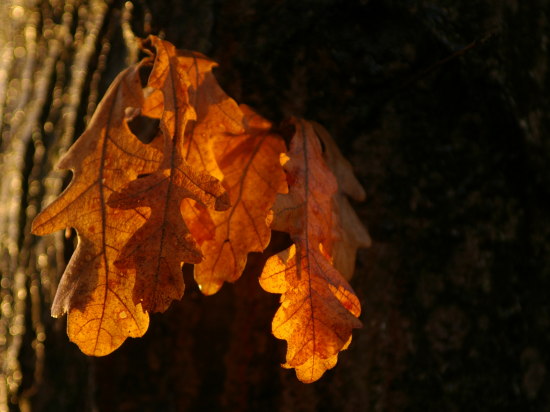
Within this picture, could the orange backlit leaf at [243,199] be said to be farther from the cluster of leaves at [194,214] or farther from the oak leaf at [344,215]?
the oak leaf at [344,215]

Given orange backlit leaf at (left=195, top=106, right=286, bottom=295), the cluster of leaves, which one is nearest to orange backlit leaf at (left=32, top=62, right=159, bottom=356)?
the cluster of leaves

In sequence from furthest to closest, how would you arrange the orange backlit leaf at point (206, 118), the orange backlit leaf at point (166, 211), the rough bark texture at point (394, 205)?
the rough bark texture at point (394, 205) < the orange backlit leaf at point (206, 118) < the orange backlit leaf at point (166, 211)

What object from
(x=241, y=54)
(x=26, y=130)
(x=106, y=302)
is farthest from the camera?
(x=26, y=130)

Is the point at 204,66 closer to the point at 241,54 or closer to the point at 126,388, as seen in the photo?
the point at 241,54

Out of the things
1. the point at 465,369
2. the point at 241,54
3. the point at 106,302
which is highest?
the point at 241,54

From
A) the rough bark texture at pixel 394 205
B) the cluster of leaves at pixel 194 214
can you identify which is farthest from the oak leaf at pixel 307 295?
the rough bark texture at pixel 394 205

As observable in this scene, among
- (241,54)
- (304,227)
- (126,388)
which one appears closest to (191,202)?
(304,227)

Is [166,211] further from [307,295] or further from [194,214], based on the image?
[307,295]
